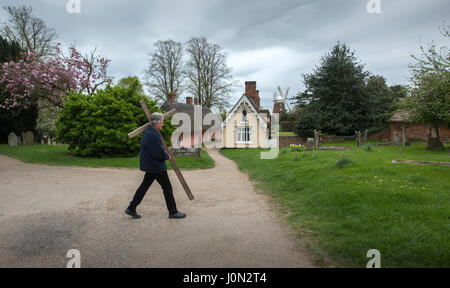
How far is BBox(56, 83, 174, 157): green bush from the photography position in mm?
17902

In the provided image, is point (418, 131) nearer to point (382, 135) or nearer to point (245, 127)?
point (382, 135)

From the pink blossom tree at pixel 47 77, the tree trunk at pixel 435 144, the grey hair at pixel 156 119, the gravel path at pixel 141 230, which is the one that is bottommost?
the gravel path at pixel 141 230

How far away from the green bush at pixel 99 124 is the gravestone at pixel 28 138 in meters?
13.9

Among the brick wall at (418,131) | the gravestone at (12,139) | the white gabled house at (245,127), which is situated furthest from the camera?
the white gabled house at (245,127)

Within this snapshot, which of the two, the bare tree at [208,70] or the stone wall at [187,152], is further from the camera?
the bare tree at [208,70]

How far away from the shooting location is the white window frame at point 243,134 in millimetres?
30969

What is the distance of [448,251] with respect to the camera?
411cm

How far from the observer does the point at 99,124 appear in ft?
59.4

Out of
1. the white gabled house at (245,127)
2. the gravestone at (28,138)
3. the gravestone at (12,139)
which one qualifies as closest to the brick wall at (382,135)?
the white gabled house at (245,127)

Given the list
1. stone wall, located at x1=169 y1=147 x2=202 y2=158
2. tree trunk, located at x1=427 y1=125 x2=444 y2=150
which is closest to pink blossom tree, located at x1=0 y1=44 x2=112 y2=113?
stone wall, located at x1=169 y1=147 x2=202 y2=158

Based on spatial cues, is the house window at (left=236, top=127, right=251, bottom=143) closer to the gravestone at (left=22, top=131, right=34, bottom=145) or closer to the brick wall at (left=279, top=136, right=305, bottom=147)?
the brick wall at (left=279, top=136, right=305, bottom=147)

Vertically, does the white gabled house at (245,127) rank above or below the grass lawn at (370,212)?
above

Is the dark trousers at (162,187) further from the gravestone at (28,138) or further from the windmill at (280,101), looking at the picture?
the windmill at (280,101)
